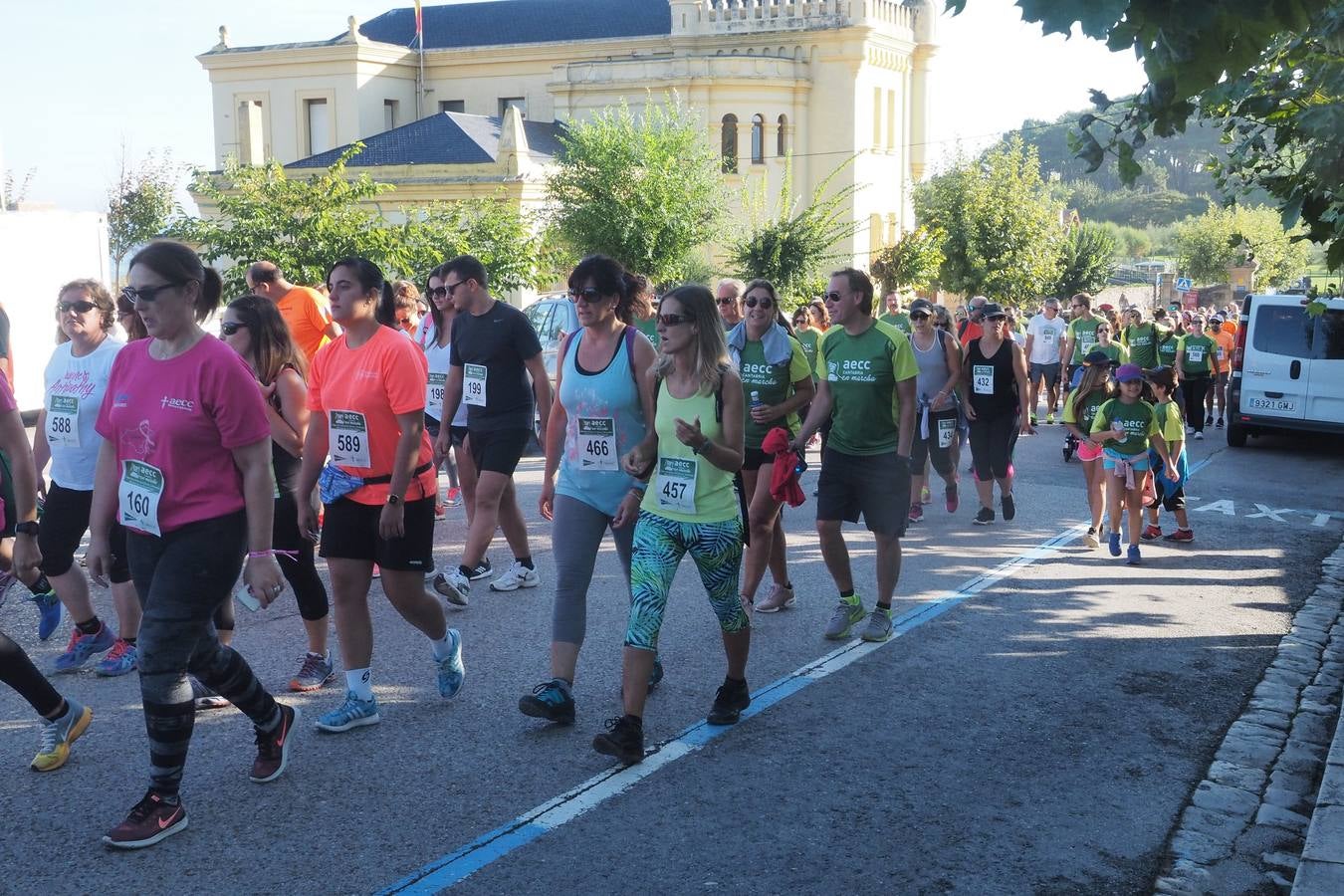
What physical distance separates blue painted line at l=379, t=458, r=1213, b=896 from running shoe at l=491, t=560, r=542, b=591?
2.19 m

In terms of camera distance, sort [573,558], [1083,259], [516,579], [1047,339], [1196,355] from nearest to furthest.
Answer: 1. [573,558]
2. [516,579]
3. [1196,355]
4. [1047,339]
5. [1083,259]

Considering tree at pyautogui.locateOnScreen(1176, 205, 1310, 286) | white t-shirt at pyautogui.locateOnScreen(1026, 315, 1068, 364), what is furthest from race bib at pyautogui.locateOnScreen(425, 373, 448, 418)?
tree at pyautogui.locateOnScreen(1176, 205, 1310, 286)

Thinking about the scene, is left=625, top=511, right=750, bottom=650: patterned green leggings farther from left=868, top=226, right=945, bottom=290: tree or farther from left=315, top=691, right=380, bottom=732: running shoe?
left=868, top=226, right=945, bottom=290: tree

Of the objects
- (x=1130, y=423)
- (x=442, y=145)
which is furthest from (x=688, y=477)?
(x=442, y=145)

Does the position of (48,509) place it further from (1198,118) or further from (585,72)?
(585,72)

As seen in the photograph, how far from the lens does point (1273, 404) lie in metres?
18.0

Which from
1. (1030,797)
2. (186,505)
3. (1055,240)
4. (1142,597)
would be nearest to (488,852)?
(186,505)

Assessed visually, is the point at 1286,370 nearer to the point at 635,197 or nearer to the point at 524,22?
the point at 635,197

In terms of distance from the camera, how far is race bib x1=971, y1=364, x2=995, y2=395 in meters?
11.1

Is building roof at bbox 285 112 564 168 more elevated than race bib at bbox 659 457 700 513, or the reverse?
building roof at bbox 285 112 564 168

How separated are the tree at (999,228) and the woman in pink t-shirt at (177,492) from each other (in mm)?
39584

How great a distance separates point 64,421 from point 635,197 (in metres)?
32.8

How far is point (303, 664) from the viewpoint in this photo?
247 inches

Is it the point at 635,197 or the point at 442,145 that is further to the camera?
the point at 442,145
